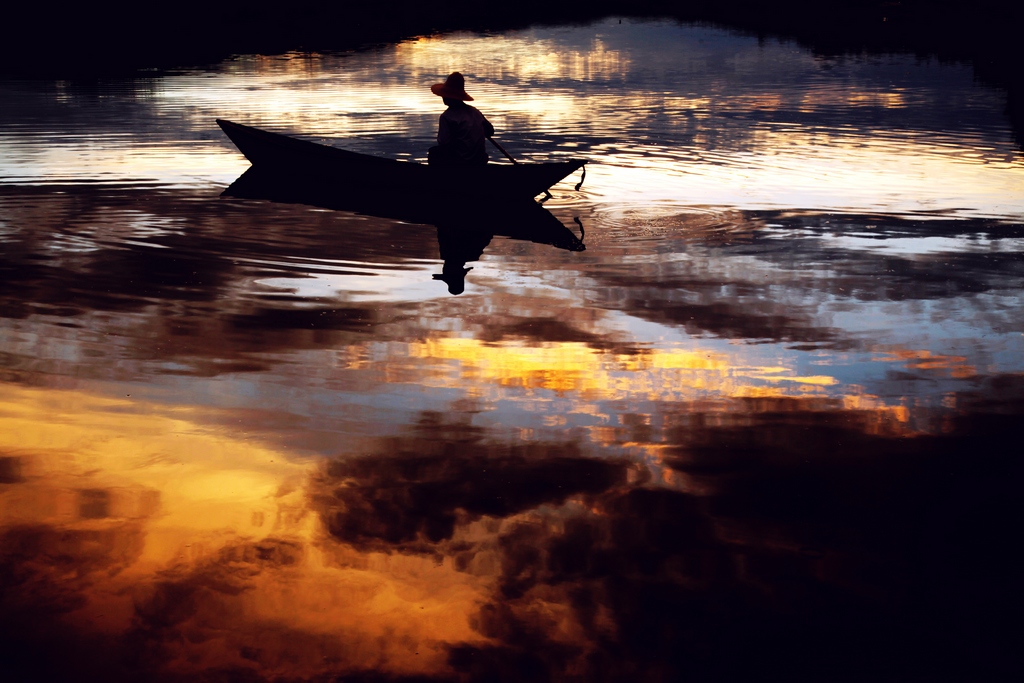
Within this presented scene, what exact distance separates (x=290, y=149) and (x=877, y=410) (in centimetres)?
891

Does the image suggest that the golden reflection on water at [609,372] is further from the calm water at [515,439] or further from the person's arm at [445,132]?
the person's arm at [445,132]

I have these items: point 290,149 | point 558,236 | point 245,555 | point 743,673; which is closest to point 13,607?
point 245,555

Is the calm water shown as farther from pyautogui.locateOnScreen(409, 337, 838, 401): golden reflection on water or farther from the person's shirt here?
the person's shirt

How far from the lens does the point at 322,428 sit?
20.0 ft

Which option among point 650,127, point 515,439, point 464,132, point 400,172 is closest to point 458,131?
point 464,132

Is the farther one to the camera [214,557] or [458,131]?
[458,131]

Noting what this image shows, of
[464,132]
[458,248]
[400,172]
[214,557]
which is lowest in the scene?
[214,557]

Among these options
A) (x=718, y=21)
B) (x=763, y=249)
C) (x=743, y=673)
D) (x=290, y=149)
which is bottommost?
(x=743, y=673)

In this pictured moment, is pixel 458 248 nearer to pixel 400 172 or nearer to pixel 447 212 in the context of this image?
pixel 447 212

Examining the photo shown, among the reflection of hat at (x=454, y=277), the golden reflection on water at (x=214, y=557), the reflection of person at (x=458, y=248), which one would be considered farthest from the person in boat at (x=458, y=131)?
the golden reflection on water at (x=214, y=557)

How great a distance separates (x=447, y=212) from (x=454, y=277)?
2980mm

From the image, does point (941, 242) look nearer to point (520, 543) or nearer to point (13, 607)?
point (520, 543)

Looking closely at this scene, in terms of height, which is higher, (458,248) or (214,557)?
(458,248)

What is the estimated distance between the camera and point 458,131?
41.7ft
